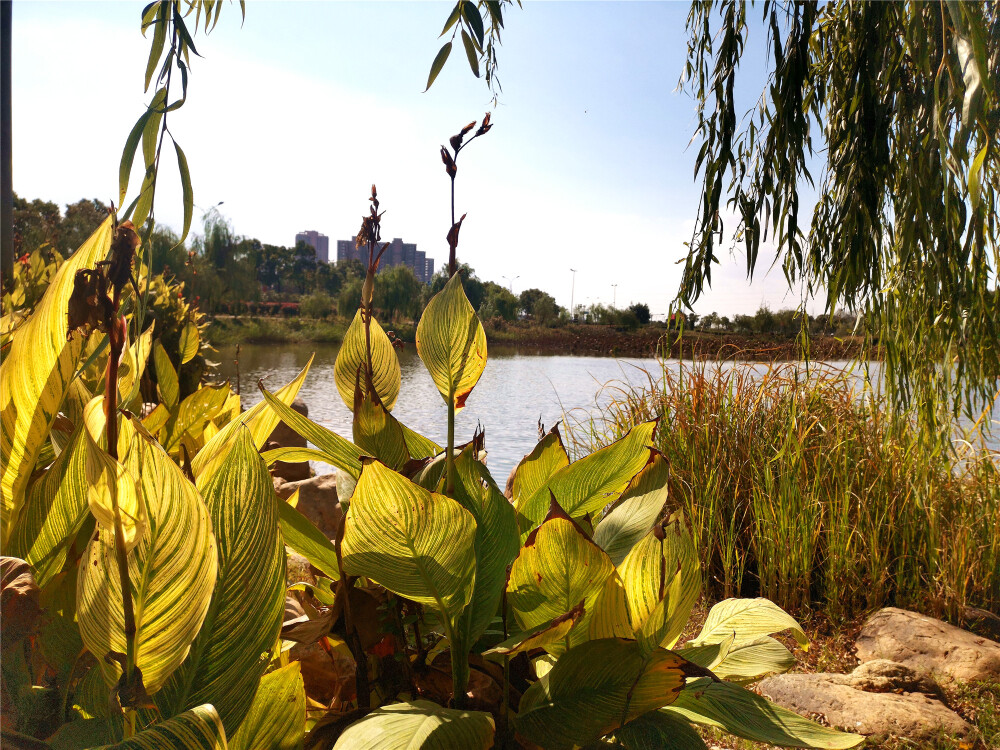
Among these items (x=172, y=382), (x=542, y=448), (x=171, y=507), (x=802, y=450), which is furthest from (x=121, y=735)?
(x=802, y=450)

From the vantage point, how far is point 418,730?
0.46m

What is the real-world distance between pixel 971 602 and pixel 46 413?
3.90 meters

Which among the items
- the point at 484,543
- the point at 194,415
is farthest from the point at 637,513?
the point at 194,415

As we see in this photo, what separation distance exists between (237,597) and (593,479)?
340mm

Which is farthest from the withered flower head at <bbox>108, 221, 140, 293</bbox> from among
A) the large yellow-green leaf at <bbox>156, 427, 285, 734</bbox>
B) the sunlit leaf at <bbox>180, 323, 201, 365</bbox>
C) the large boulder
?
the large boulder

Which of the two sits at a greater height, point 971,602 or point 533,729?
point 533,729

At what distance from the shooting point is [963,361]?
2.97 meters

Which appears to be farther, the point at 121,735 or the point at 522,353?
the point at 522,353

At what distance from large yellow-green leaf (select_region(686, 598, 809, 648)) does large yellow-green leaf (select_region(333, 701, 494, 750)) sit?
27 centimetres

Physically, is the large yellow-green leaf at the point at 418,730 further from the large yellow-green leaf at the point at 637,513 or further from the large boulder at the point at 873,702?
the large boulder at the point at 873,702

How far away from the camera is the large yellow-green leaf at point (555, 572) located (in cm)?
51

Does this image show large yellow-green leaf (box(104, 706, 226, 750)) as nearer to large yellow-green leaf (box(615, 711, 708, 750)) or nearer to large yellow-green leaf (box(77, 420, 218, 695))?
large yellow-green leaf (box(77, 420, 218, 695))

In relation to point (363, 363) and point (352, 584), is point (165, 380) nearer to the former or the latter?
point (363, 363)

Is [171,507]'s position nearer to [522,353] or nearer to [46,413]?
[46,413]
